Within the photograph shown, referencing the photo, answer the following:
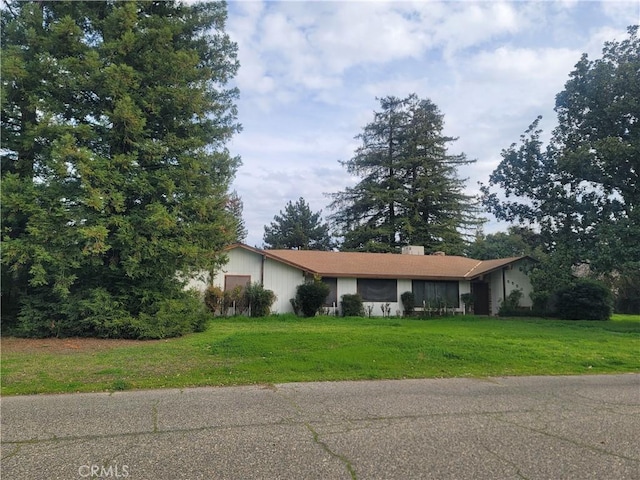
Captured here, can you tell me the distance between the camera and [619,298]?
2875 cm

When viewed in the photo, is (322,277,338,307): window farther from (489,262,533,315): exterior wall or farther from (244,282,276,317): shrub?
(489,262,533,315): exterior wall

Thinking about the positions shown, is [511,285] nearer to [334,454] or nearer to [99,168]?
[99,168]

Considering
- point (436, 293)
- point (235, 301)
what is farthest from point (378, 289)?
point (235, 301)

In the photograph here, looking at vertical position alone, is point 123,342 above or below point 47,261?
below

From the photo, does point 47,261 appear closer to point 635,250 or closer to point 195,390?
point 195,390

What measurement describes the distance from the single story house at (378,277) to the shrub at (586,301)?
254cm

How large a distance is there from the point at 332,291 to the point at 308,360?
503 inches

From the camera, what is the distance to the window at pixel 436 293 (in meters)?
23.1

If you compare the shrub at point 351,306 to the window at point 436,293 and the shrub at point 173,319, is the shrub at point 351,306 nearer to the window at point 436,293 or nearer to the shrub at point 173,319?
the window at point 436,293

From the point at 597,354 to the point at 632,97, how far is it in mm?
13010

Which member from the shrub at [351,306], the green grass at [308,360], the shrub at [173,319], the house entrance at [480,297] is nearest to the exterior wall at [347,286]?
the shrub at [351,306]

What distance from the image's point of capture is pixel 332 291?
22094 mm

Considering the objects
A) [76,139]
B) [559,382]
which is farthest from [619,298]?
[76,139]

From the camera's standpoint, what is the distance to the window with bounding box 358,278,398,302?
2258 centimetres
